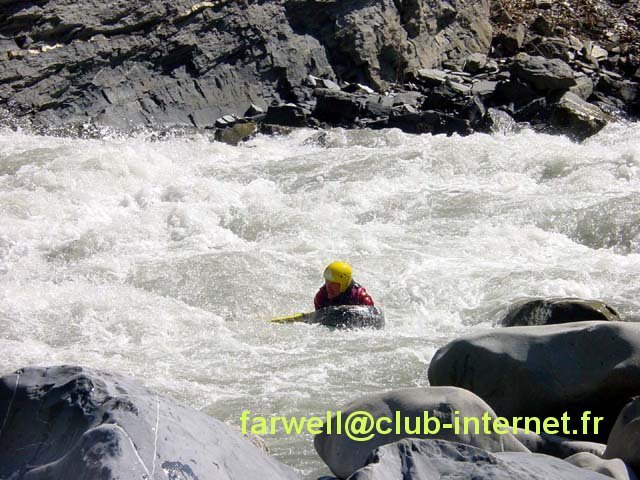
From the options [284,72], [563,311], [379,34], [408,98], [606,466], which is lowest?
[408,98]

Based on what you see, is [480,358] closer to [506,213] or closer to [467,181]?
[506,213]

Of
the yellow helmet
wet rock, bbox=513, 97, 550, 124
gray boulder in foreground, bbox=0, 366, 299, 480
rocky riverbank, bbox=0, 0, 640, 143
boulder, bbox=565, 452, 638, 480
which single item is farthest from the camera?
wet rock, bbox=513, 97, 550, 124

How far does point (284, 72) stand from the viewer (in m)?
18.5

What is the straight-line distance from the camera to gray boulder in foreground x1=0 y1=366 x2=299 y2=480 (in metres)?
2.74

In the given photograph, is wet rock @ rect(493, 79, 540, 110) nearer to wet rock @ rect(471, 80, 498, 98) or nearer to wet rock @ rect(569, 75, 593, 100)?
wet rock @ rect(471, 80, 498, 98)

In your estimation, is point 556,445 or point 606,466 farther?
point 556,445

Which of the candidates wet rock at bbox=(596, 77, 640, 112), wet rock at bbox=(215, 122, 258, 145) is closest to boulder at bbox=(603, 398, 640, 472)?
wet rock at bbox=(215, 122, 258, 145)

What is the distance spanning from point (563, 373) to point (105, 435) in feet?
9.22

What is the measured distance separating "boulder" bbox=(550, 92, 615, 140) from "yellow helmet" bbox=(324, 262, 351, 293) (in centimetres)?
906

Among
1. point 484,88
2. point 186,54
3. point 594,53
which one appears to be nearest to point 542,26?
point 594,53

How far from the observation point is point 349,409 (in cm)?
430

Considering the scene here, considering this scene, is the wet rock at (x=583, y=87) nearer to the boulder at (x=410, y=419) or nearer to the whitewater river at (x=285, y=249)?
the whitewater river at (x=285, y=249)

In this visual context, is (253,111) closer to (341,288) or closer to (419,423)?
(341,288)

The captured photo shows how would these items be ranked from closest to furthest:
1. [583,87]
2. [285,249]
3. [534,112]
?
[285,249]
[534,112]
[583,87]
